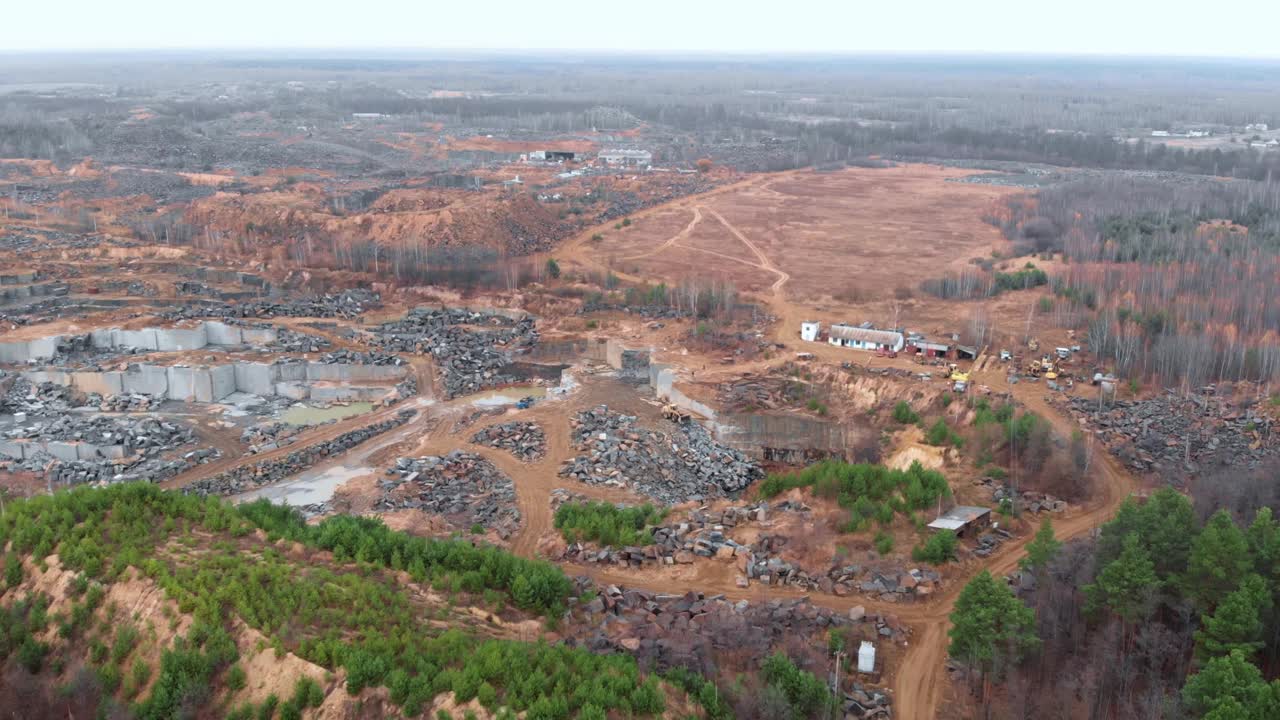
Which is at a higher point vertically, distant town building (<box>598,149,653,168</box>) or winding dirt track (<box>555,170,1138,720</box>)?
distant town building (<box>598,149,653,168</box>)

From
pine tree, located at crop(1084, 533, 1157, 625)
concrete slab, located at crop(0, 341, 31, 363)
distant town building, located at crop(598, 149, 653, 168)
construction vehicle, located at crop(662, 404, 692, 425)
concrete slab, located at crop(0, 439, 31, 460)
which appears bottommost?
concrete slab, located at crop(0, 439, 31, 460)

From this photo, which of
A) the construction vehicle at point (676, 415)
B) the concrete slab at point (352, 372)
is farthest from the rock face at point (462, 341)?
the construction vehicle at point (676, 415)

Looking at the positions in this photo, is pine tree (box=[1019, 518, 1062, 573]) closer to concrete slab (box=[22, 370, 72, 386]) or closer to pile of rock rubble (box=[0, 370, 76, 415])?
pile of rock rubble (box=[0, 370, 76, 415])

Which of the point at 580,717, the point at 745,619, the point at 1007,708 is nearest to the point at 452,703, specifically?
the point at 580,717

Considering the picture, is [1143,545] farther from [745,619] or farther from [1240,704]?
[745,619]

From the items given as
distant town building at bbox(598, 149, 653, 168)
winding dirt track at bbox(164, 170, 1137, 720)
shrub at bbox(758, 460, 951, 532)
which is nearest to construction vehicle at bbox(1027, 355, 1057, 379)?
winding dirt track at bbox(164, 170, 1137, 720)

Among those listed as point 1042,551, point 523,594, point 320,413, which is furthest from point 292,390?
point 1042,551

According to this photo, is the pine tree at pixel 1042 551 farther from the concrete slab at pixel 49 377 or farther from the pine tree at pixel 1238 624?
the concrete slab at pixel 49 377
